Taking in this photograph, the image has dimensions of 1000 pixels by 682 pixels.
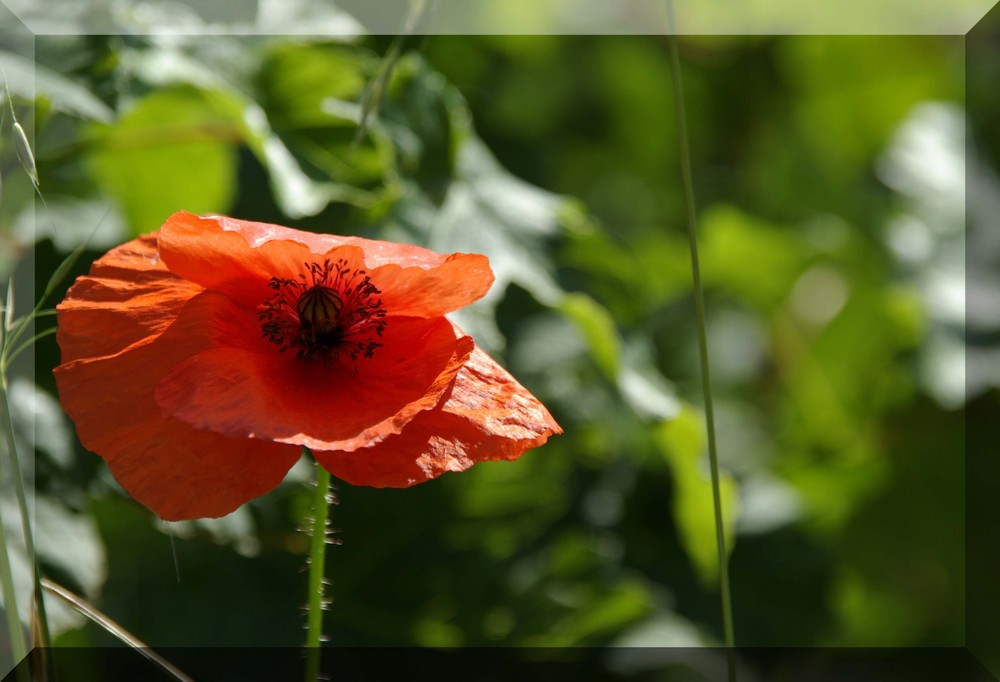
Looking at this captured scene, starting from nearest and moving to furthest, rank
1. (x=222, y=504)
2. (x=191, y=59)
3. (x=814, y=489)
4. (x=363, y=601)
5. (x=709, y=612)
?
(x=222, y=504), (x=191, y=59), (x=363, y=601), (x=709, y=612), (x=814, y=489)

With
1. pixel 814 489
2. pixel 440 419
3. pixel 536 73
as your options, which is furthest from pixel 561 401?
pixel 536 73

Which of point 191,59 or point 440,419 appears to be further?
point 191,59

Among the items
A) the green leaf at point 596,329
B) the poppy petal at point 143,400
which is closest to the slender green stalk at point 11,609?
the poppy petal at point 143,400

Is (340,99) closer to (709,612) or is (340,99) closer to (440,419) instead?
(440,419)

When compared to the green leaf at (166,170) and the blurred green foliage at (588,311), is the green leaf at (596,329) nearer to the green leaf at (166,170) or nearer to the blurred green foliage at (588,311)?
the blurred green foliage at (588,311)

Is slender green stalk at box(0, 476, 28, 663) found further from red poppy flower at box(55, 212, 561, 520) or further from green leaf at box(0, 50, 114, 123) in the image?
green leaf at box(0, 50, 114, 123)

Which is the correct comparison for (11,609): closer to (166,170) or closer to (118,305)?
(118,305)
